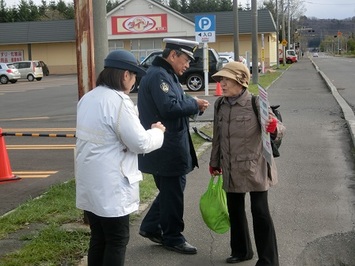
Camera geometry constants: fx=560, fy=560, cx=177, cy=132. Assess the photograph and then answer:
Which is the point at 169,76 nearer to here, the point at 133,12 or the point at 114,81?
the point at 114,81

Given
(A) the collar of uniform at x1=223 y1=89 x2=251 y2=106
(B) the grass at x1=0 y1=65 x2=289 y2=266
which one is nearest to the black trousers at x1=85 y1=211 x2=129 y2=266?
(B) the grass at x1=0 y1=65 x2=289 y2=266

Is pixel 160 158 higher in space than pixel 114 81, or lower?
lower

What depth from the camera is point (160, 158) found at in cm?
495

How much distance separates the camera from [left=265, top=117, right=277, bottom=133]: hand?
14.2ft

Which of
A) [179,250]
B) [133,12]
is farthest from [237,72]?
[133,12]

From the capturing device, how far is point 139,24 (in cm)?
5488

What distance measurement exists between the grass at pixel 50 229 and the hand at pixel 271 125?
2.03m

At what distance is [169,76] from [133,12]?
5153 centimetres

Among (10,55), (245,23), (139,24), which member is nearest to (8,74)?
(139,24)

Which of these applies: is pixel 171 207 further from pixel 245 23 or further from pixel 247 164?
pixel 245 23

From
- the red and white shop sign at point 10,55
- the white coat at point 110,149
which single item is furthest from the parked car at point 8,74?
the white coat at point 110,149

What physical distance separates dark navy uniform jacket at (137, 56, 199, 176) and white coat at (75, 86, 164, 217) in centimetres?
100

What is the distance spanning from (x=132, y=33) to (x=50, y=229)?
50489 mm

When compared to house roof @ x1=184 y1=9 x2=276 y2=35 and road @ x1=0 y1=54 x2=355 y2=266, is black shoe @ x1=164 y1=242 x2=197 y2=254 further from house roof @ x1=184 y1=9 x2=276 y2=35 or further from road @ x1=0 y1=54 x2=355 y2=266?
house roof @ x1=184 y1=9 x2=276 y2=35
